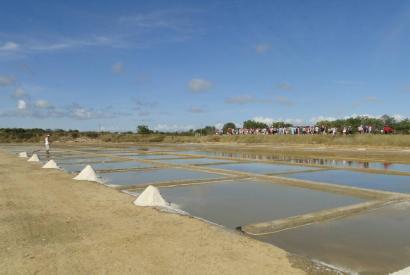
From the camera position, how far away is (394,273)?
128 inches

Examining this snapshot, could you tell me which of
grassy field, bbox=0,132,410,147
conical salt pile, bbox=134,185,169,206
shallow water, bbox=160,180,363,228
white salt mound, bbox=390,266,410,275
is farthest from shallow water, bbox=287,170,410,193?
grassy field, bbox=0,132,410,147

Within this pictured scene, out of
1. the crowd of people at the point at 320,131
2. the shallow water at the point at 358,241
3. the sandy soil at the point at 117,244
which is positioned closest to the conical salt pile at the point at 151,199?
the sandy soil at the point at 117,244

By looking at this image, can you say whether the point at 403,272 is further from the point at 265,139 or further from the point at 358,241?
the point at 265,139

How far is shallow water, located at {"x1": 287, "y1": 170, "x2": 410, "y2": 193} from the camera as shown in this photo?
8477mm

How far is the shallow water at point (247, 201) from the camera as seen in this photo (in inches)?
225

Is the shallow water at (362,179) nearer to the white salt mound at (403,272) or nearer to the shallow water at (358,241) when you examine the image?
the shallow water at (358,241)

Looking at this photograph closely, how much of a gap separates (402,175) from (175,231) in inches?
328

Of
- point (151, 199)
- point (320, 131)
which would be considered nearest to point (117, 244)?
point (151, 199)

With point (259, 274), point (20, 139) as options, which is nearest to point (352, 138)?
point (259, 274)

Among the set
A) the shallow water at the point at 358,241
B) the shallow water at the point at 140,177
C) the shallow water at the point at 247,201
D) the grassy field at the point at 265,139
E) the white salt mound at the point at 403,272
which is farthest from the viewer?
the grassy field at the point at 265,139

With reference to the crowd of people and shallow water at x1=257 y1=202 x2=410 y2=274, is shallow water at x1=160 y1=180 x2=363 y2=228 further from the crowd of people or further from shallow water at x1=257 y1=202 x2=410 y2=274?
the crowd of people

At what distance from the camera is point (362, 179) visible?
32.1ft

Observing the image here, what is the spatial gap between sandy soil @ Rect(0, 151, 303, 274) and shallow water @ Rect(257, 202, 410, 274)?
1.78 feet

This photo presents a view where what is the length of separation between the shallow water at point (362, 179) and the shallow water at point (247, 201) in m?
1.57
